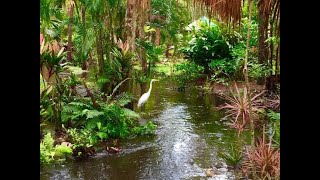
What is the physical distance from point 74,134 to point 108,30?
3.93m

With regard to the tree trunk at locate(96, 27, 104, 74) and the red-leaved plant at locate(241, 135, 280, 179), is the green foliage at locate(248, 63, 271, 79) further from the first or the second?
the red-leaved plant at locate(241, 135, 280, 179)

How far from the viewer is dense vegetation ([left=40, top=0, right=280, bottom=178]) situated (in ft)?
16.0

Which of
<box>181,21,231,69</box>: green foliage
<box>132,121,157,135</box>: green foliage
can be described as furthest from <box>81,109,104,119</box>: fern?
<box>181,21,231,69</box>: green foliage

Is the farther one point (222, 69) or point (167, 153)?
point (222, 69)

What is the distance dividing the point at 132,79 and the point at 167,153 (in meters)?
2.94

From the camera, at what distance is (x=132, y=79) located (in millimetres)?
8383

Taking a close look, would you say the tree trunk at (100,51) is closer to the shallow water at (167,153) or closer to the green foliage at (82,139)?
the shallow water at (167,153)

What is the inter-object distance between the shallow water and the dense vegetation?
0.71ft

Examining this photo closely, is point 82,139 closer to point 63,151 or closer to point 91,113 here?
point 63,151

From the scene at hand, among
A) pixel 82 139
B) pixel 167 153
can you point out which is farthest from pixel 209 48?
pixel 82 139

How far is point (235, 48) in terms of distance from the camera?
11727 mm
